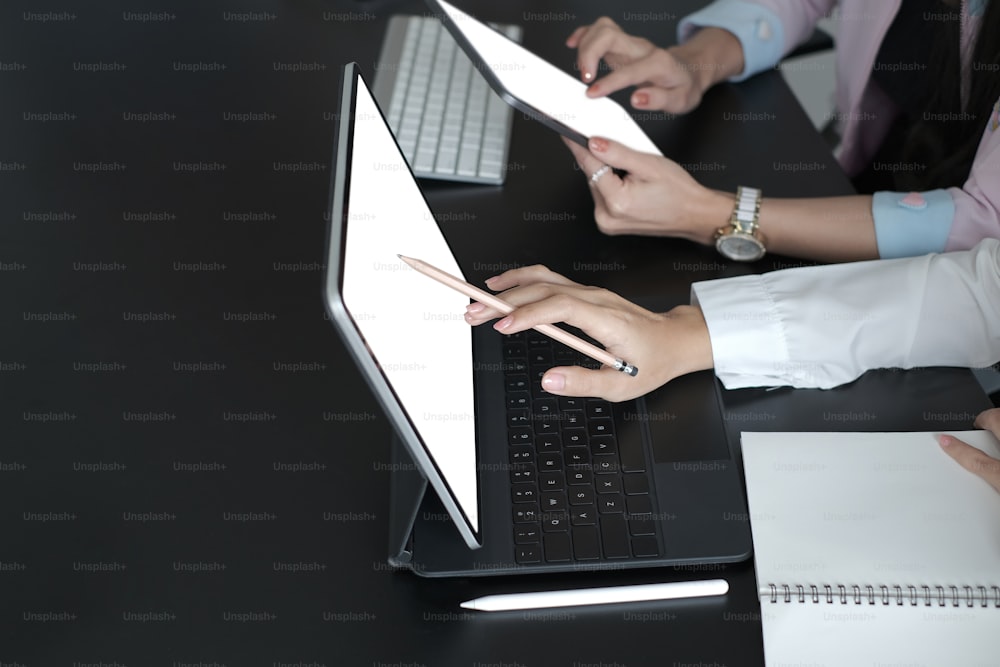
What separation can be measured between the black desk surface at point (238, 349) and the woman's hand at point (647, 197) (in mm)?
27

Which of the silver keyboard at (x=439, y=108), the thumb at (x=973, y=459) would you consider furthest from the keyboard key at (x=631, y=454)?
the silver keyboard at (x=439, y=108)

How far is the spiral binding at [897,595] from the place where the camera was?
0.74 m

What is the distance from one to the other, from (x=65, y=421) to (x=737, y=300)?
2.40 feet

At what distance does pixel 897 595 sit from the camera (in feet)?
2.44

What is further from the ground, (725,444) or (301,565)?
(725,444)

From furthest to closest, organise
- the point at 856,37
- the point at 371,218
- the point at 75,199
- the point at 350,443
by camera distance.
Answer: the point at 856,37 < the point at 75,199 < the point at 350,443 < the point at 371,218

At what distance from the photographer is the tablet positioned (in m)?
0.97

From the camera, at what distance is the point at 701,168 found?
3.79 feet

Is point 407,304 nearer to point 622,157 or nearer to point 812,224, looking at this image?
point 622,157

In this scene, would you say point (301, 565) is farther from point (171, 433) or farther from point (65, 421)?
point (65, 421)

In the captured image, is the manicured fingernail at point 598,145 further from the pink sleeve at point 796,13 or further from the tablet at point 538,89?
the pink sleeve at point 796,13

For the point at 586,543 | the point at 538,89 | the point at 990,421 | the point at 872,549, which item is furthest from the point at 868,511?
the point at 538,89

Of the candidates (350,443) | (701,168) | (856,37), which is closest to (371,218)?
(350,443)

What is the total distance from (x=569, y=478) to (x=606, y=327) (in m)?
0.16
